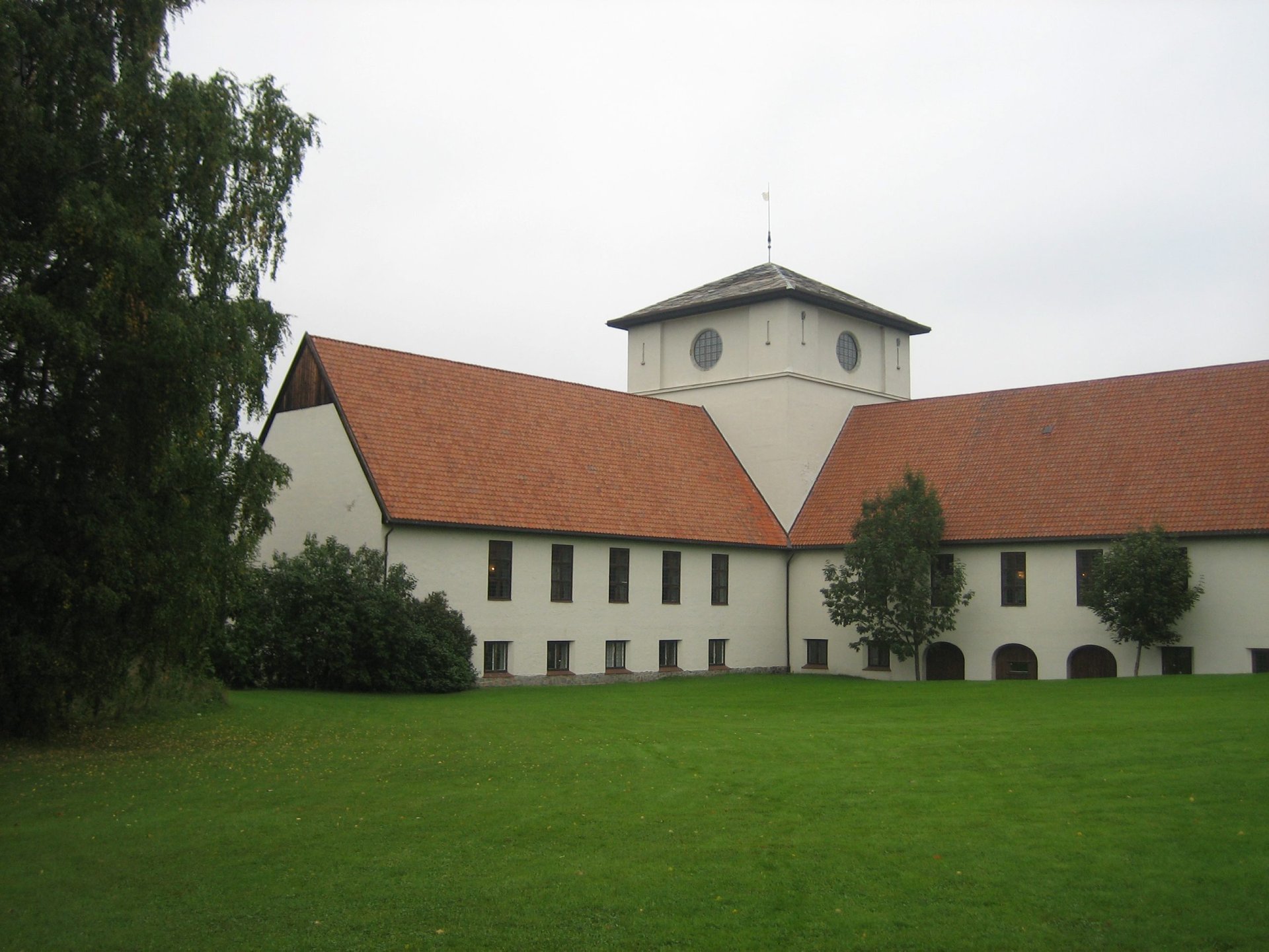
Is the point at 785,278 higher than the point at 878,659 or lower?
higher

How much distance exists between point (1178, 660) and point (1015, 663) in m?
4.51

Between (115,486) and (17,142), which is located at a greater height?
(17,142)

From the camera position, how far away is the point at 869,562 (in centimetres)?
3388

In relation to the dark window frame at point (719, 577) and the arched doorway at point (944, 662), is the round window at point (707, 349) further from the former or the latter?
the arched doorway at point (944, 662)

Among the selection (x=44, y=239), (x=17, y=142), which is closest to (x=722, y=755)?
(x=44, y=239)

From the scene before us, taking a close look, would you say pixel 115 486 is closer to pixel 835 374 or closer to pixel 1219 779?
pixel 1219 779

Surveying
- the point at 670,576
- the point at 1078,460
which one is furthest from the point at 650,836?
the point at 1078,460

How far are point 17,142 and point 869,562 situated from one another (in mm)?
23249

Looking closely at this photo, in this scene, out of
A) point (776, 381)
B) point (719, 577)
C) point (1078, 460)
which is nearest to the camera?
point (1078, 460)

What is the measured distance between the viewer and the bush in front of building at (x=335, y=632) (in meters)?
27.3

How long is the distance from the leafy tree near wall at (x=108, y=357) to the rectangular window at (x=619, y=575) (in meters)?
15.4

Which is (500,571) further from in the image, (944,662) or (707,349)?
(707,349)

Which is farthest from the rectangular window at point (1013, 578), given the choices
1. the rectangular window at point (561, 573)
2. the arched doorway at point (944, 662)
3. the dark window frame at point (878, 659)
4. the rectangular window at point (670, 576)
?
the rectangular window at point (561, 573)

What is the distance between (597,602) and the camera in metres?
33.2
